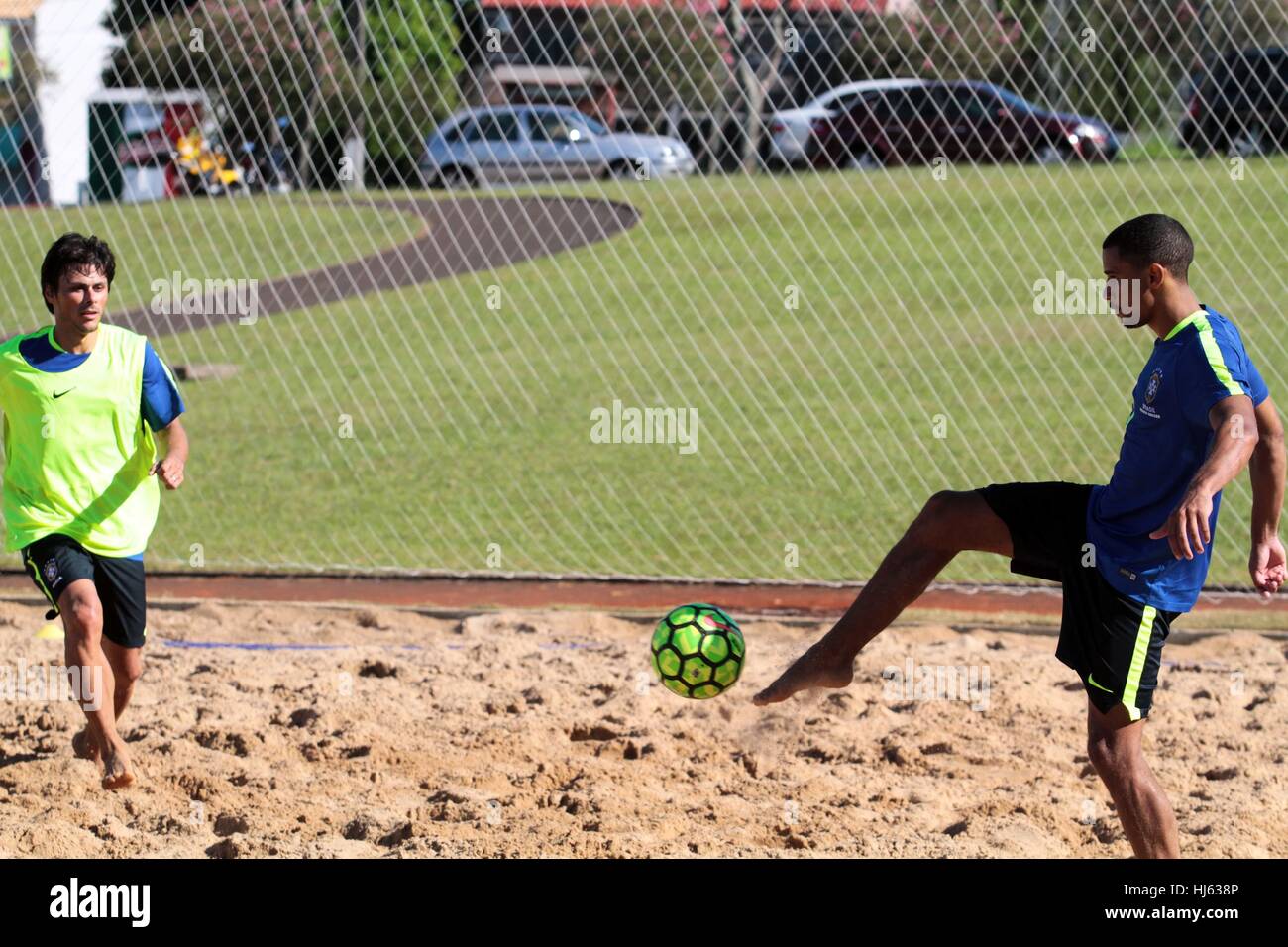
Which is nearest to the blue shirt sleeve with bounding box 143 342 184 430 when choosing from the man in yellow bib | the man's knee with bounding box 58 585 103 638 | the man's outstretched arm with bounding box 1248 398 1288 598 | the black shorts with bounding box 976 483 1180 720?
the man in yellow bib

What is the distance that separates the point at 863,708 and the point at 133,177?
28.6ft

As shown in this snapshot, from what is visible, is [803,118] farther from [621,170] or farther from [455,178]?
[455,178]

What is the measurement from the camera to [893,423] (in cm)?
1082

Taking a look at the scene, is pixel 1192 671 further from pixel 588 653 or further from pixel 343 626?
pixel 343 626

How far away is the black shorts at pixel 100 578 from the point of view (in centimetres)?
503

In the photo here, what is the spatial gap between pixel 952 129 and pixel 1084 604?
17.8 feet

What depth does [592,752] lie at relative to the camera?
225 inches

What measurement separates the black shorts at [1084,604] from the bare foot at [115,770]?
2805 mm

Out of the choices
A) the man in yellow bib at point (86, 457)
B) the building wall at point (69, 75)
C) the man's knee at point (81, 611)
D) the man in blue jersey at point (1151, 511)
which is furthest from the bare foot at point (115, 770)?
the building wall at point (69, 75)

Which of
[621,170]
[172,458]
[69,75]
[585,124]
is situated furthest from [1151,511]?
[69,75]

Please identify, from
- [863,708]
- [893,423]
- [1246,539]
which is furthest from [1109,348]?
[863,708]

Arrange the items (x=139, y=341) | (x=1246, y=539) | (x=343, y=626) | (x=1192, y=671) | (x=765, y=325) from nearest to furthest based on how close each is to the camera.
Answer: (x=139, y=341) → (x=1192, y=671) → (x=343, y=626) → (x=1246, y=539) → (x=765, y=325)

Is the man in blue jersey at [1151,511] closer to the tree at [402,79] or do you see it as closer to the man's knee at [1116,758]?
the man's knee at [1116,758]

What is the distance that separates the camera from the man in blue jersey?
4.12 metres
